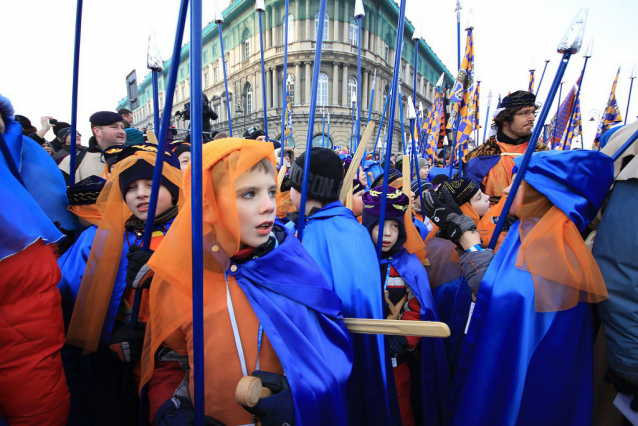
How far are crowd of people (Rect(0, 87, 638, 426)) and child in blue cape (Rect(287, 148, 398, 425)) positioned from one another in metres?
0.01

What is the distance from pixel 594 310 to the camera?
157cm

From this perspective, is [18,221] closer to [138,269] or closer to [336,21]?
[138,269]

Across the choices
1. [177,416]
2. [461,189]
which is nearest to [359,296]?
[177,416]

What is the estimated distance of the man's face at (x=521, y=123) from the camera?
312cm

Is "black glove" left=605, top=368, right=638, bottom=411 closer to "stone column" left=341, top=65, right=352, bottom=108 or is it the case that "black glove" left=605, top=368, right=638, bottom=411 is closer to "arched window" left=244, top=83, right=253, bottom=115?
"stone column" left=341, top=65, right=352, bottom=108

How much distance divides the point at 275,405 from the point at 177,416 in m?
0.41

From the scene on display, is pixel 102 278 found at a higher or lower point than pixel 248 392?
higher

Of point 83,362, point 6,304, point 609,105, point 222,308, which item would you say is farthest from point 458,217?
point 609,105

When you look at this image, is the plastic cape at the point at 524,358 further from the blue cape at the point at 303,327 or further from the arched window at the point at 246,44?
the arched window at the point at 246,44

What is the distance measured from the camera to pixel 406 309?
211 cm

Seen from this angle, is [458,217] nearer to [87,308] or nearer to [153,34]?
[153,34]

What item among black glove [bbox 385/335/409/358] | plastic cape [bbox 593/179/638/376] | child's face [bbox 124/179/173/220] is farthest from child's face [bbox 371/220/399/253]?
child's face [bbox 124/179/173/220]

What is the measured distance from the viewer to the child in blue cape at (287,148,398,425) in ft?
5.63

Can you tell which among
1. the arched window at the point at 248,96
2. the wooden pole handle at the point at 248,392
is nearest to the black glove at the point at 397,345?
the wooden pole handle at the point at 248,392
